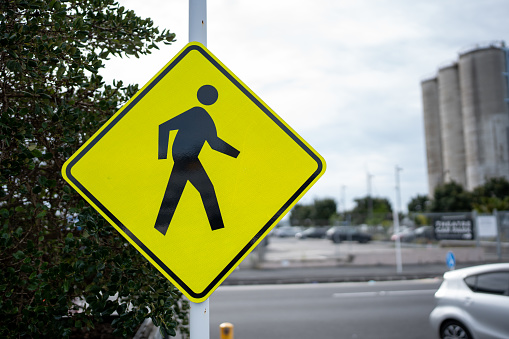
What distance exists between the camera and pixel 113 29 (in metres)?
3.35

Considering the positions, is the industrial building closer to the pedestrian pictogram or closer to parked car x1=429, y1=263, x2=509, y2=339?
parked car x1=429, y1=263, x2=509, y2=339

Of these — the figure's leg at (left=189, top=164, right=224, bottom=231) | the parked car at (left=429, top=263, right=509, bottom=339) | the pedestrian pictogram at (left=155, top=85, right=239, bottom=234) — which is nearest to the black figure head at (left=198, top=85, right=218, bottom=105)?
the pedestrian pictogram at (left=155, top=85, right=239, bottom=234)

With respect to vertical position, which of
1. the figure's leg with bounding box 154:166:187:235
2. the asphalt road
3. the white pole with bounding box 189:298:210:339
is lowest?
the asphalt road

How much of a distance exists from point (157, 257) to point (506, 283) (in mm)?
6077

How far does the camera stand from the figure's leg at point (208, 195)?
1.93 metres

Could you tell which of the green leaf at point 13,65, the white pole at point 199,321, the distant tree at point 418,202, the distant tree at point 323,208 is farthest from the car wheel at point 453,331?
the distant tree at point 418,202

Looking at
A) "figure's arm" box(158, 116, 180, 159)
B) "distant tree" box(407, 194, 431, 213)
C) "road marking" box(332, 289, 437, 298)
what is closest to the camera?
"figure's arm" box(158, 116, 180, 159)

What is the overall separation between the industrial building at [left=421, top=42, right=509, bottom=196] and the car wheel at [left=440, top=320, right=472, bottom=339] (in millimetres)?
62797

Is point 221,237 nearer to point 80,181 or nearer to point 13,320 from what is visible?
point 80,181

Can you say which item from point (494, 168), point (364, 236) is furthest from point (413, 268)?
point (494, 168)

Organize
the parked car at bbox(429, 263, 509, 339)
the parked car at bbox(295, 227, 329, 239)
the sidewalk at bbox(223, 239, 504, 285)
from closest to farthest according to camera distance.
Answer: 1. the parked car at bbox(429, 263, 509, 339)
2. the sidewalk at bbox(223, 239, 504, 285)
3. the parked car at bbox(295, 227, 329, 239)

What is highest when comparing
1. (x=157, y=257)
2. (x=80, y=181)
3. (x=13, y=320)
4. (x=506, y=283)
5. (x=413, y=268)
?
(x=80, y=181)

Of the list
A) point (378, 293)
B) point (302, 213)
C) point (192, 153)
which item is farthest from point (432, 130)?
point (192, 153)

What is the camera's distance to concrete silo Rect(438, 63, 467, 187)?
7294 centimetres
